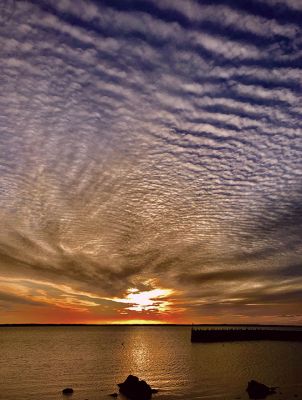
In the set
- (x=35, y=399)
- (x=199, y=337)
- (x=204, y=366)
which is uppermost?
(x=199, y=337)

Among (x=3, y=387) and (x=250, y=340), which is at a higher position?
(x=250, y=340)

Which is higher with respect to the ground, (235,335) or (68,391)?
(235,335)

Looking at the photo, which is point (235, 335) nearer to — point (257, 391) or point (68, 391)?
point (257, 391)

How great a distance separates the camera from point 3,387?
→ 46406 millimetres

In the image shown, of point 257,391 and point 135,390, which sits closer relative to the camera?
point 257,391

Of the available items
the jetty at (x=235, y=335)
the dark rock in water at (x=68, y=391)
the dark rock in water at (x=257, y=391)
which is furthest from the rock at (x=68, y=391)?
the jetty at (x=235, y=335)

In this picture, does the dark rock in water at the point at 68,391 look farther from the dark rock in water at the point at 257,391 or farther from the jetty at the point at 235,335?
the jetty at the point at 235,335

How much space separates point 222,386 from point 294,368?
25.5 m

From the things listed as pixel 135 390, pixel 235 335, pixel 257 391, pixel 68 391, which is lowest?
pixel 68 391

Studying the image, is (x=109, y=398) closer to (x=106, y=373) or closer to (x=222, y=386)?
(x=222, y=386)

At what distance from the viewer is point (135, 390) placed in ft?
133

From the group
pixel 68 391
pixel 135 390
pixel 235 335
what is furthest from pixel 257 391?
pixel 235 335

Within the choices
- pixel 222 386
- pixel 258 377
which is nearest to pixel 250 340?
pixel 258 377

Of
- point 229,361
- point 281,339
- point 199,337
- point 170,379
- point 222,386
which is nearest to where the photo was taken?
A: point 222,386
